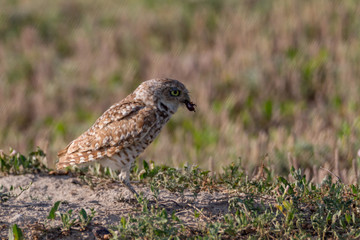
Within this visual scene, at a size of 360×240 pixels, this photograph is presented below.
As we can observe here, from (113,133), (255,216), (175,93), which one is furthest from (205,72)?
(255,216)

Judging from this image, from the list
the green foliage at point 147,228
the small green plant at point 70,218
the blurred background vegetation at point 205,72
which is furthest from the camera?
the blurred background vegetation at point 205,72

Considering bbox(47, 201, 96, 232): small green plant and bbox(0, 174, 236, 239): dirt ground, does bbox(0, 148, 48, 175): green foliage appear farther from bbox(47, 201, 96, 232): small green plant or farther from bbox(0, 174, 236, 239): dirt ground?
bbox(47, 201, 96, 232): small green plant

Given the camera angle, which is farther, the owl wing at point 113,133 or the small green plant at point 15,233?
the owl wing at point 113,133

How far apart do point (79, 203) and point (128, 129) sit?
815 mm

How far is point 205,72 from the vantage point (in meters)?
10.7

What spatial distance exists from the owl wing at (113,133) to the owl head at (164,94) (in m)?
0.11

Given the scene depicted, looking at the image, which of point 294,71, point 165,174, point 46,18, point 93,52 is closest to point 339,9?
point 294,71

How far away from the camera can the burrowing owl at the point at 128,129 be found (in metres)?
4.86

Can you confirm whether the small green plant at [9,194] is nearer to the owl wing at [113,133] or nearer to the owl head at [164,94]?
the owl wing at [113,133]

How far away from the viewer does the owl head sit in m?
4.97

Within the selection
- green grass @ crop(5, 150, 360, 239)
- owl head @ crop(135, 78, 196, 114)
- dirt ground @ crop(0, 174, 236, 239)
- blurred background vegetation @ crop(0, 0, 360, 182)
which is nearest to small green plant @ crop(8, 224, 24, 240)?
green grass @ crop(5, 150, 360, 239)

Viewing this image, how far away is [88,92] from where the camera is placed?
1062cm

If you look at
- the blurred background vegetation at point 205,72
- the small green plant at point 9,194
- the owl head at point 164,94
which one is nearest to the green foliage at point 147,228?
the small green plant at point 9,194

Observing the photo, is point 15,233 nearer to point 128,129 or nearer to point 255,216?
point 128,129
